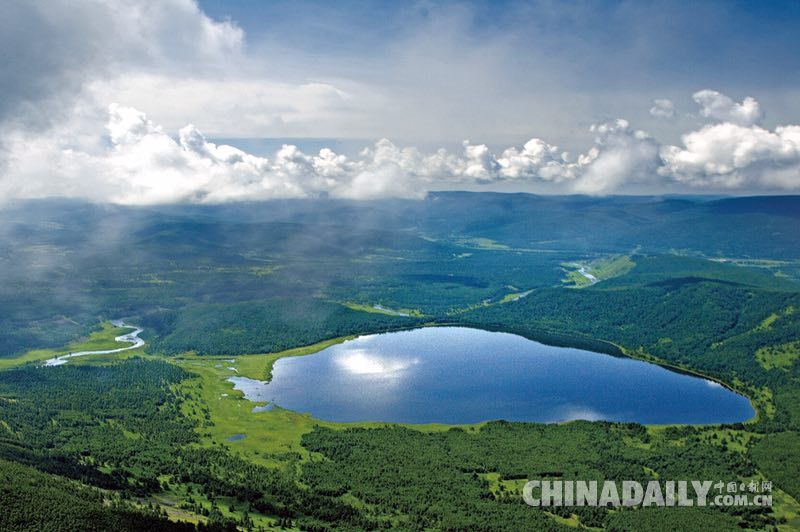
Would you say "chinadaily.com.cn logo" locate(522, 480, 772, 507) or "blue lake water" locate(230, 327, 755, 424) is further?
"blue lake water" locate(230, 327, 755, 424)

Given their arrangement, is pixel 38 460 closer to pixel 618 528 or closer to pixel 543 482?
pixel 543 482

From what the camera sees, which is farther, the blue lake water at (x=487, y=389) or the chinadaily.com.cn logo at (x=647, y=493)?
the blue lake water at (x=487, y=389)

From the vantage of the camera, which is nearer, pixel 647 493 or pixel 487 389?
pixel 647 493

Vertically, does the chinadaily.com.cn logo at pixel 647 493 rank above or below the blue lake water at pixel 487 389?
below

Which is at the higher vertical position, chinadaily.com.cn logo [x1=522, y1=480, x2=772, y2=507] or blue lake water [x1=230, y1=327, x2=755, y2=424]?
blue lake water [x1=230, y1=327, x2=755, y2=424]

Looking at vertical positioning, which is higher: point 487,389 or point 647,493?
point 487,389
